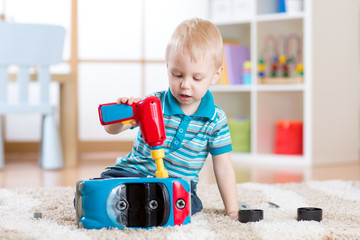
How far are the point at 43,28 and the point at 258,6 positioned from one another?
1150 mm

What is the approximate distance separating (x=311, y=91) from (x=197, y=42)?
1649 millimetres

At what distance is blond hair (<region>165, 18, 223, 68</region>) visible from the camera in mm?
1181

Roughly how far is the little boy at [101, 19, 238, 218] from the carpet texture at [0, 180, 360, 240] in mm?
119

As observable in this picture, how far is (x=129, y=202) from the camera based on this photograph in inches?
41.9

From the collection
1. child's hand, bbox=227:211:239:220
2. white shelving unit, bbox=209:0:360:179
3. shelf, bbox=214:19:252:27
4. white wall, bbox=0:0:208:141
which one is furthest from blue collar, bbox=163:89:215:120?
white wall, bbox=0:0:208:141

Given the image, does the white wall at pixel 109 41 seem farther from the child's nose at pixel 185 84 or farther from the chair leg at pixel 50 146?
the child's nose at pixel 185 84

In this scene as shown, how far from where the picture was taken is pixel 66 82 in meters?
2.70

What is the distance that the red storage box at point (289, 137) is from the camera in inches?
112

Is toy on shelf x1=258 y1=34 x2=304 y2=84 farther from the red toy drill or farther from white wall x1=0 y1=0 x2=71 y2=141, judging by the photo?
the red toy drill

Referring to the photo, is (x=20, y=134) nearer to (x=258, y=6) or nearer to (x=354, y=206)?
(x=258, y=6)

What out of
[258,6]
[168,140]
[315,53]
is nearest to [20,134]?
[258,6]

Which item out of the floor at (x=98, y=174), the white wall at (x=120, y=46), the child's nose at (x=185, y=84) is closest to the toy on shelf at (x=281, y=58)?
the floor at (x=98, y=174)

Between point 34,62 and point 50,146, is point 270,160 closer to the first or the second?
point 50,146

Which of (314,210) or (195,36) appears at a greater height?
(195,36)
